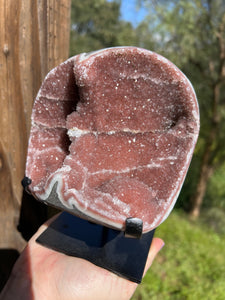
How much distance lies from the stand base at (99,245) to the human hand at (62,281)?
0.04 m

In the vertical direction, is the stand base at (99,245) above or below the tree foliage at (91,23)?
below

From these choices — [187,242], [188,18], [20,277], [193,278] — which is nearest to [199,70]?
[188,18]

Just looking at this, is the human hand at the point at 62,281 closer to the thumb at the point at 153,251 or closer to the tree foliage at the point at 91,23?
the thumb at the point at 153,251

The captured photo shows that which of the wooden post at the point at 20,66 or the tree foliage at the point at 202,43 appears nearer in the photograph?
the wooden post at the point at 20,66

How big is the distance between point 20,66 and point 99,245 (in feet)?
3.06

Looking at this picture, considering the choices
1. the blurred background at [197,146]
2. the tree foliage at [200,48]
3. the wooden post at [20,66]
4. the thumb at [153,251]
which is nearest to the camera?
the wooden post at [20,66]

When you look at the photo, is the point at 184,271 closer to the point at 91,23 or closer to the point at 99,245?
the point at 99,245

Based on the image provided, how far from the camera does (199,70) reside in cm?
449

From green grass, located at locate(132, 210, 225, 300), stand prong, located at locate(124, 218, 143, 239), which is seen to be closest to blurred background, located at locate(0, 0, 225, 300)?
green grass, located at locate(132, 210, 225, 300)

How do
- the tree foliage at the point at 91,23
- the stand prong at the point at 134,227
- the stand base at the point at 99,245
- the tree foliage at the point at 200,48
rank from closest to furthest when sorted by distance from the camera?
the stand prong at the point at 134,227
the stand base at the point at 99,245
the tree foliage at the point at 200,48
the tree foliage at the point at 91,23

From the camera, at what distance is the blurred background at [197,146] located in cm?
239

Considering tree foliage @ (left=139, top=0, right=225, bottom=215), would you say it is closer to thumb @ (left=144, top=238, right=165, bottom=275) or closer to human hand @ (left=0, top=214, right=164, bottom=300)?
thumb @ (left=144, top=238, right=165, bottom=275)

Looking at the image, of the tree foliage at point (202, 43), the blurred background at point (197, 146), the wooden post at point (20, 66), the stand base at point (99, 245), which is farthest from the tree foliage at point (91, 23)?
the stand base at point (99, 245)

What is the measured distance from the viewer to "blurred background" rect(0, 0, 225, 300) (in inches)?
94.0
